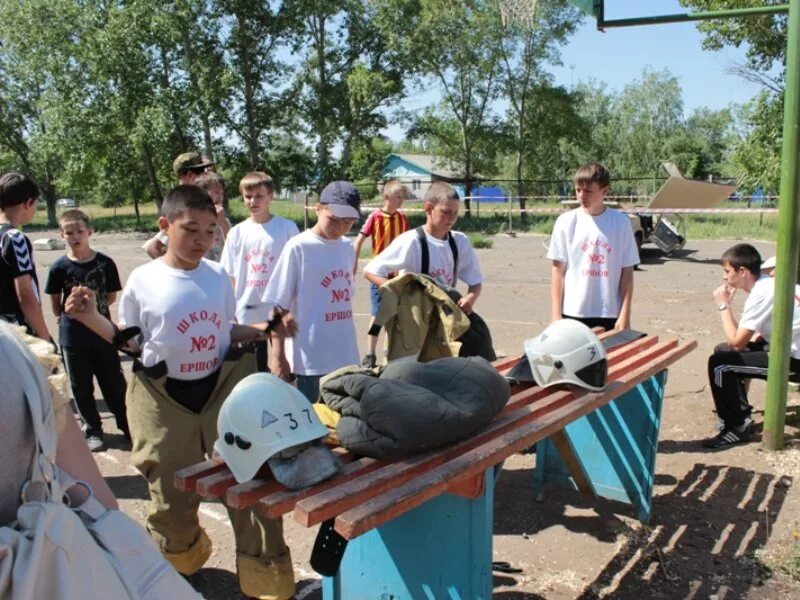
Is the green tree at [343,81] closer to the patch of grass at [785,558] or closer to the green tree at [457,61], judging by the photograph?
the green tree at [457,61]

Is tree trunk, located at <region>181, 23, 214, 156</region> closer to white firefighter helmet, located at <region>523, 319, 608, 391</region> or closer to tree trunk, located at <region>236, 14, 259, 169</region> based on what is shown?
tree trunk, located at <region>236, 14, 259, 169</region>

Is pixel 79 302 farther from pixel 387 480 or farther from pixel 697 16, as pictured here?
pixel 697 16

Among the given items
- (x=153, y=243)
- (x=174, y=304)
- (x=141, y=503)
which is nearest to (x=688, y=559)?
(x=174, y=304)

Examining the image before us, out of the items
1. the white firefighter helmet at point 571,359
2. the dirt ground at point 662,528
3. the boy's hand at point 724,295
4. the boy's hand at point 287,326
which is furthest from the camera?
the boy's hand at point 724,295

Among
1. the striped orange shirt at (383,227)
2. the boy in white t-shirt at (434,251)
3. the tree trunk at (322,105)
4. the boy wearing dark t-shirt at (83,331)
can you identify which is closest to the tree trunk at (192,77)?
the tree trunk at (322,105)

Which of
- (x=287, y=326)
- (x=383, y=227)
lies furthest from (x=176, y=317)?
(x=383, y=227)

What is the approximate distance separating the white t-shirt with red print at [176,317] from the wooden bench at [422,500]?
836mm

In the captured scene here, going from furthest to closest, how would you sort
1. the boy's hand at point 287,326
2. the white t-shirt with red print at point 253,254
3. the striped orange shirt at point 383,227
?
the striped orange shirt at point 383,227 → the white t-shirt with red print at point 253,254 → the boy's hand at point 287,326

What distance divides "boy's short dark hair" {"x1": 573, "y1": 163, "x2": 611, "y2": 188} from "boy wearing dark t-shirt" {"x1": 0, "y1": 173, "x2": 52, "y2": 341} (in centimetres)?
349

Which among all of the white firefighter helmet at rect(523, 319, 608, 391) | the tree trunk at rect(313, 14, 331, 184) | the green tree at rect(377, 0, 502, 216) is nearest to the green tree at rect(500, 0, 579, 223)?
the green tree at rect(377, 0, 502, 216)

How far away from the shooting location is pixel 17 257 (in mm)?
4438

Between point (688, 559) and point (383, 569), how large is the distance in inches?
74.0

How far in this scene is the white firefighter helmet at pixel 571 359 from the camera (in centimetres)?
328

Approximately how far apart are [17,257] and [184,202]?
6.45ft
